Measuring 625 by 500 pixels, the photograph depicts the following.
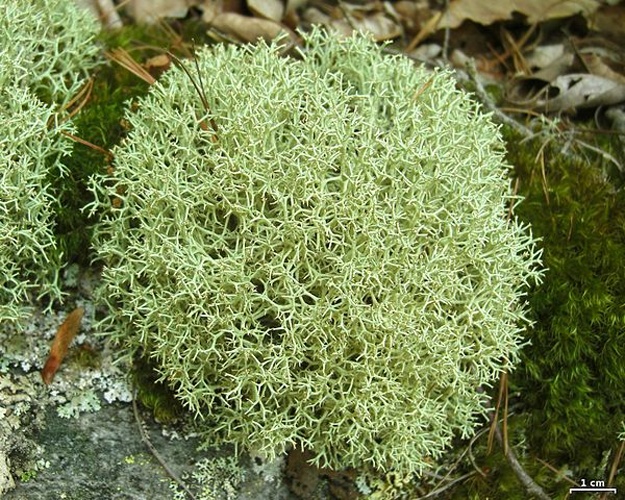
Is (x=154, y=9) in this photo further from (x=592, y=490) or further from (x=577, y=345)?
(x=592, y=490)

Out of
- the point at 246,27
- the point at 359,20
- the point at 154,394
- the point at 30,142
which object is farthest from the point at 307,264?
the point at 359,20

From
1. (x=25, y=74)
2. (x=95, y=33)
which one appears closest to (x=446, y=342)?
(x=25, y=74)

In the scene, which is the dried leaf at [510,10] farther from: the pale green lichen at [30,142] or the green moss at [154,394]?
the green moss at [154,394]

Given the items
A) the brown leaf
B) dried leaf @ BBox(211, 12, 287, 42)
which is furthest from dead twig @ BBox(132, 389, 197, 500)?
dried leaf @ BBox(211, 12, 287, 42)

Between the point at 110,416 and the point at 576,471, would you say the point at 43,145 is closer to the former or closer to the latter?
the point at 110,416

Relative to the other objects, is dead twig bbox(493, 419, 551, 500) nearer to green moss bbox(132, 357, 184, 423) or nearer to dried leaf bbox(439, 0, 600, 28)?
green moss bbox(132, 357, 184, 423)

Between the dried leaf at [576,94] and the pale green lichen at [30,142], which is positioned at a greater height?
the pale green lichen at [30,142]

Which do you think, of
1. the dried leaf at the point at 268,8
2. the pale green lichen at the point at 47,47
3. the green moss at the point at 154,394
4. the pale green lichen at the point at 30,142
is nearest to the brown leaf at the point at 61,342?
the pale green lichen at the point at 30,142
